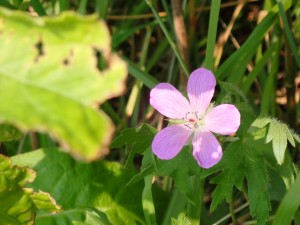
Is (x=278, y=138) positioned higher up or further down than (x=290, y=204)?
higher up

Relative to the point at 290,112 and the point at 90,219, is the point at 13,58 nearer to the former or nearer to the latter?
the point at 90,219

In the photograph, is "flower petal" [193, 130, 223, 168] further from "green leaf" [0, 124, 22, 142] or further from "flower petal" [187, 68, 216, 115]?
"green leaf" [0, 124, 22, 142]

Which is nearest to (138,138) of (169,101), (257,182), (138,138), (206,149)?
(138,138)

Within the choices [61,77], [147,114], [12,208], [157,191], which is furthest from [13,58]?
[147,114]

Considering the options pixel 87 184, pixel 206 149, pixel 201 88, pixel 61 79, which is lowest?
pixel 87 184

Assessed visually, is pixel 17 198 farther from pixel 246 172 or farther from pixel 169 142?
pixel 246 172

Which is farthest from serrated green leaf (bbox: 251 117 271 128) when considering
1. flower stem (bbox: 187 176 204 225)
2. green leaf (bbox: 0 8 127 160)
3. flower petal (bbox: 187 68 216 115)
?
green leaf (bbox: 0 8 127 160)
